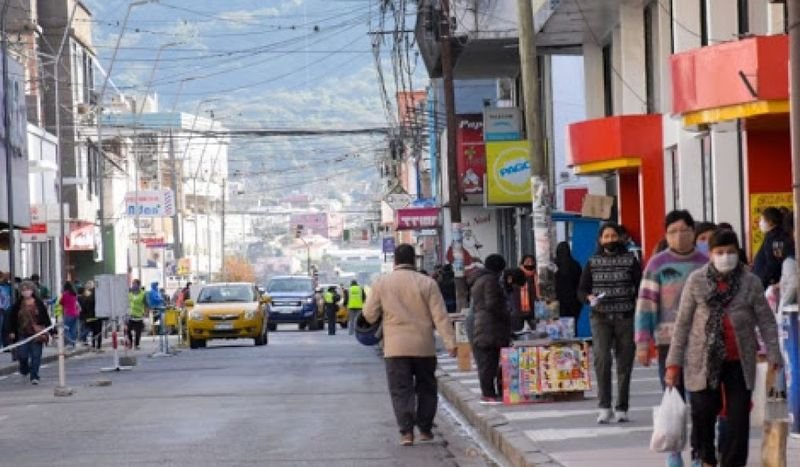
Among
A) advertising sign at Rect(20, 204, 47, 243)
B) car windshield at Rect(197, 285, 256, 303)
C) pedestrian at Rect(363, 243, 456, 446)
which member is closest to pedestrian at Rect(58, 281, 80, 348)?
car windshield at Rect(197, 285, 256, 303)

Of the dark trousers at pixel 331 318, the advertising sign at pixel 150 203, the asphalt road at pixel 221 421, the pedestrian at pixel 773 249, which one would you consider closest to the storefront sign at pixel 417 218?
the dark trousers at pixel 331 318

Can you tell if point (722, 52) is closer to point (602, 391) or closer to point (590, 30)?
point (602, 391)

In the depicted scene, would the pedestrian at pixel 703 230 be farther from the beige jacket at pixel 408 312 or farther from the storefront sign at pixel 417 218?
the storefront sign at pixel 417 218

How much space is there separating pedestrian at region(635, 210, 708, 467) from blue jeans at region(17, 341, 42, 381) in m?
20.3

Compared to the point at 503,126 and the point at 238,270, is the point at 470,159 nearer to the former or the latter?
the point at 503,126

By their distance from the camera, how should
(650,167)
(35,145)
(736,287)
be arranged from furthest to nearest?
(35,145)
(650,167)
(736,287)

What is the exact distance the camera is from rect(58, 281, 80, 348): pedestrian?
46.8 m

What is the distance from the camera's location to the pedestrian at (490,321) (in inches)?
867

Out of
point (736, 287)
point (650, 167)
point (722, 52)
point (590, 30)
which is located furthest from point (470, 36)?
point (736, 287)

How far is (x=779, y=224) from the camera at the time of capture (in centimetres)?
1833

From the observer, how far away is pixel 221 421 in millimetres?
21734

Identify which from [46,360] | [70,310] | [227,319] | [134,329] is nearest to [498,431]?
[46,360]

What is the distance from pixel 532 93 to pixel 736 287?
14367 mm

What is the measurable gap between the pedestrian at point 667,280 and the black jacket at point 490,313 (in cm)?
742
